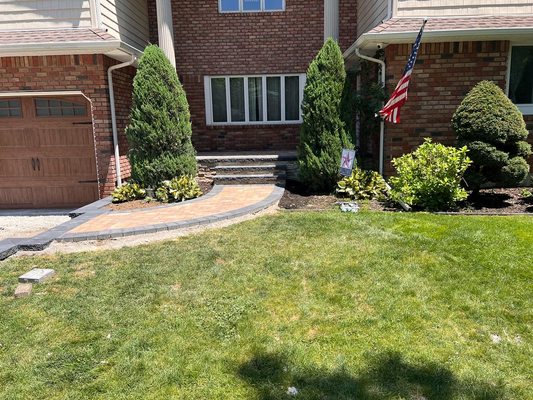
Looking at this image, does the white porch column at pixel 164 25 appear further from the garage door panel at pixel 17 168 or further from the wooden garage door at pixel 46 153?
the garage door panel at pixel 17 168

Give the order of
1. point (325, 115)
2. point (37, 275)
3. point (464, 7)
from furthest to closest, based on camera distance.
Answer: point (464, 7)
point (325, 115)
point (37, 275)

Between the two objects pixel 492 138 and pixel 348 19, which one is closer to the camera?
pixel 492 138

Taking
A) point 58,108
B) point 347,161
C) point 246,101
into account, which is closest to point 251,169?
point 347,161

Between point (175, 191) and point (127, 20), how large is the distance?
495 centimetres

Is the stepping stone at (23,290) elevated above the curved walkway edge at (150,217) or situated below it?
below

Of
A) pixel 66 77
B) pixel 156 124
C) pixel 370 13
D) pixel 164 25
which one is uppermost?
pixel 370 13

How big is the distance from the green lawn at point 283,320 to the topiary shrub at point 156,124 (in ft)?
10.9

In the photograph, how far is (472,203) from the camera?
710cm

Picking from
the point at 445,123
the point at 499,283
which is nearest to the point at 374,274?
the point at 499,283

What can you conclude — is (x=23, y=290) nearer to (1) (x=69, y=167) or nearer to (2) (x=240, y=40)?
(1) (x=69, y=167)

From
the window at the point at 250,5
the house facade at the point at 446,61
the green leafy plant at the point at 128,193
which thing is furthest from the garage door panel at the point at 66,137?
the house facade at the point at 446,61

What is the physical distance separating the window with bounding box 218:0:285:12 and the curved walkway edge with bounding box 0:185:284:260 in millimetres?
5981

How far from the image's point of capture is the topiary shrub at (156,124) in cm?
798

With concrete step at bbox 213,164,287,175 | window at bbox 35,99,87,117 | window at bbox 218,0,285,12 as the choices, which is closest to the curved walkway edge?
concrete step at bbox 213,164,287,175
